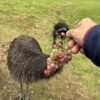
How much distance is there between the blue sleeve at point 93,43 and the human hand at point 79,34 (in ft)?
0.19

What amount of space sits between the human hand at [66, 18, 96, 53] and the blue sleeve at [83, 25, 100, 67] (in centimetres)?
6

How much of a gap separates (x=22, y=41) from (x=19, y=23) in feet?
11.8

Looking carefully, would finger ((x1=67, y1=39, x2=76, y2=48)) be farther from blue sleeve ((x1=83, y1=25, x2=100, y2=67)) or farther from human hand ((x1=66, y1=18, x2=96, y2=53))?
blue sleeve ((x1=83, y1=25, x2=100, y2=67))

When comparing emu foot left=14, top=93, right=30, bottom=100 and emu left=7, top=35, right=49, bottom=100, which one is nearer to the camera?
emu left=7, top=35, right=49, bottom=100

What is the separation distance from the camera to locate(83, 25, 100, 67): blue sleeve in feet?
5.79

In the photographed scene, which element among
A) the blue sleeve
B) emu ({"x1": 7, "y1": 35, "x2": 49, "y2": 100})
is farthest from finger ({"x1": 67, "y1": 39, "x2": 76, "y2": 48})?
emu ({"x1": 7, "y1": 35, "x2": 49, "y2": 100})

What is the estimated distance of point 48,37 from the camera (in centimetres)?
945

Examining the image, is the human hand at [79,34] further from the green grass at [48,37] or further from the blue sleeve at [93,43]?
the green grass at [48,37]

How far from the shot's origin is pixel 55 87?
708 cm

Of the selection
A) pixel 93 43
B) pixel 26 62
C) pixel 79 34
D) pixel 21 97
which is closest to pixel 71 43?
pixel 79 34

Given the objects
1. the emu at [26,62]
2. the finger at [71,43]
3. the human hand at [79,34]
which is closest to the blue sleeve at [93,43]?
the human hand at [79,34]

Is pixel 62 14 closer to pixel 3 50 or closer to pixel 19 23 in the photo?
pixel 19 23

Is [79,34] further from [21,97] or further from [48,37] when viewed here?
[48,37]

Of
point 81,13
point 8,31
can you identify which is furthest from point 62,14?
point 8,31
